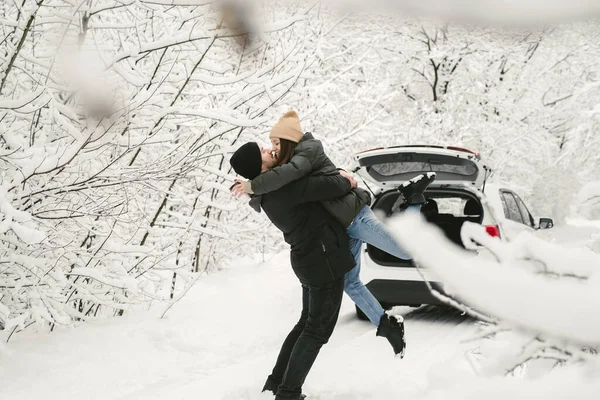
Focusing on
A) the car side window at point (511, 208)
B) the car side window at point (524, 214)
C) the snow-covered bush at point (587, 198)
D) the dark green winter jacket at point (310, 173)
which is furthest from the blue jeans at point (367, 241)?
the car side window at point (524, 214)

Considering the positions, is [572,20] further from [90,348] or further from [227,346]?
[227,346]

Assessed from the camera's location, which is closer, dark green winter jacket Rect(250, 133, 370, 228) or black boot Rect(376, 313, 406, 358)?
dark green winter jacket Rect(250, 133, 370, 228)

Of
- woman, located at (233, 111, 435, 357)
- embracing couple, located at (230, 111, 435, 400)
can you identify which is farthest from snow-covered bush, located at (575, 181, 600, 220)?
embracing couple, located at (230, 111, 435, 400)

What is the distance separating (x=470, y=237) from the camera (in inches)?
39.6

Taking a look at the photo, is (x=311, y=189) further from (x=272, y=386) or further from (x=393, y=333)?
(x=272, y=386)

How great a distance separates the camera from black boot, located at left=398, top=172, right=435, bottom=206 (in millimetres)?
3584

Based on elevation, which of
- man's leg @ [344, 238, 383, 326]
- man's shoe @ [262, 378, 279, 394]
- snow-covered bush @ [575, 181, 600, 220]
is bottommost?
man's shoe @ [262, 378, 279, 394]

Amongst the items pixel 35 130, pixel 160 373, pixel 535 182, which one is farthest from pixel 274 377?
pixel 535 182

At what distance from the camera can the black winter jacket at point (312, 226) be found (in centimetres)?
290

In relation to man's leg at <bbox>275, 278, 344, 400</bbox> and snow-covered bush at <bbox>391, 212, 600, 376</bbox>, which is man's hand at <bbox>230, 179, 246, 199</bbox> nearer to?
man's leg at <bbox>275, 278, 344, 400</bbox>

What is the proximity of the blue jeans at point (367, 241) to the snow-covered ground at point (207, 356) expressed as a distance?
500 mm

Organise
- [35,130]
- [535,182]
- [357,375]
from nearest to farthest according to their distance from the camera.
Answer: [357,375]
[35,130]
[535,182]

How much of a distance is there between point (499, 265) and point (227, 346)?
4.39 metres

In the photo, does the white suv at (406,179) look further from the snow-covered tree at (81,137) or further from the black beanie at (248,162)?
the black beanie at (248,162)
